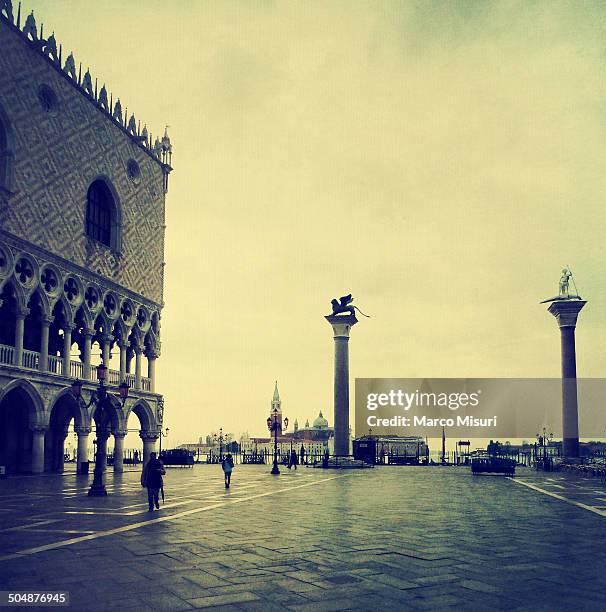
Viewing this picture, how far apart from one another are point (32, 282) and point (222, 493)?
1299cm

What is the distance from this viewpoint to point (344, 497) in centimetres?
1933

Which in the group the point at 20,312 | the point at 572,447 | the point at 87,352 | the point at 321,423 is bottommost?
the point at 321,423

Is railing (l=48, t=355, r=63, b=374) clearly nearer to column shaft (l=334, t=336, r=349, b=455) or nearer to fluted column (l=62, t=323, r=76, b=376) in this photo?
fluted column (l=62, t=323, r=76, b=376)

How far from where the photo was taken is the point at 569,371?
4025 centimetres

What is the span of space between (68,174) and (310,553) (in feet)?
85.3

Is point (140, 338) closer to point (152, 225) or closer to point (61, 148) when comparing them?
point (152, 225)

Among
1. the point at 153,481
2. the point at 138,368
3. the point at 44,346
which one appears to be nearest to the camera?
the point at 153,481

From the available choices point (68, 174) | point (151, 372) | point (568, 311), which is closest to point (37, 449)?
point (151, 372)

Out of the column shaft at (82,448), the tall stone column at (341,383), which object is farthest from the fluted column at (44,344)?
the tall stone column at (341,383)

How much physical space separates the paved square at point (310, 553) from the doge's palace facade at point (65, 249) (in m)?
12.5

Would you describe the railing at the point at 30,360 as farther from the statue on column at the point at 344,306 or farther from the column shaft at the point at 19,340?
the statue on column at the point at 344,306

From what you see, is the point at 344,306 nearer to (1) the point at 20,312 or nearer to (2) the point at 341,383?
(2) the point at 341,383

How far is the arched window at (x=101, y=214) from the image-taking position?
3431 cm

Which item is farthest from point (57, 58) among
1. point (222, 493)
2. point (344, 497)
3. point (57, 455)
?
point (344, 497)
